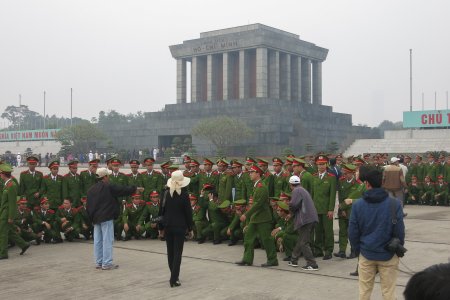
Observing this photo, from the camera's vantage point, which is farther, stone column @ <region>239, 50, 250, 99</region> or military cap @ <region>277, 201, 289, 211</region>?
stone column @ <region>239, 50, 250, 99</region>

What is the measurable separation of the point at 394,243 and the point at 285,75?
6172cm

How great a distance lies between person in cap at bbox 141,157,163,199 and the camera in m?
12.4

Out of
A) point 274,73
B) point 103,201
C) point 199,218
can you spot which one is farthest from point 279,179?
point 274,73

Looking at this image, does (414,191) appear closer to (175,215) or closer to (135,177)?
(135,177)

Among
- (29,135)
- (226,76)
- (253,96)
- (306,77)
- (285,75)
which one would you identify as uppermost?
(306,77)

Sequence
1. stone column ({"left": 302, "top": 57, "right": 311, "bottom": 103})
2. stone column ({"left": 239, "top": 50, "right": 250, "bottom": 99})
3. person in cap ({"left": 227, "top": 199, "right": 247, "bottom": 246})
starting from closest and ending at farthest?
person in cap ({"left": 227, "top": 199, "right": 247, "bottom": 246}) < stone column ({"left": 239, "top": 50, "right": 250, "bottom": 99}) < stone column ({"left": 302, "top": 57, "right": 311, "bottom": 103})

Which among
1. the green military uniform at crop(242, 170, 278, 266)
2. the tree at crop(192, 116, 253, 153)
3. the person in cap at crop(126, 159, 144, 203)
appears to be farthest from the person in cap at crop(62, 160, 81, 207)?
the tree at crop(192, 116, 253, 153)

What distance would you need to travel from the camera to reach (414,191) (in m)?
19.7

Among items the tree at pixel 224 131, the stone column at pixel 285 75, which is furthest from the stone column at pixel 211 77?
the tree at pixel 224 131

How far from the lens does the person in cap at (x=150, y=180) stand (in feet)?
40.7

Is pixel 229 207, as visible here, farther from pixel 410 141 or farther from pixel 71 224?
pixel 410 141

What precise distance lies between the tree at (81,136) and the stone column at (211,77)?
15396 mm

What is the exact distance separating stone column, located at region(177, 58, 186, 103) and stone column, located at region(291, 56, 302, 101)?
15.1 m

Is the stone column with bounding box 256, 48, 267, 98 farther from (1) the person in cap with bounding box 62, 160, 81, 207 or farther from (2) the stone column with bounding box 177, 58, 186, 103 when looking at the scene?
(1) the person in cap with bounding box 62, 160, 81, 207
